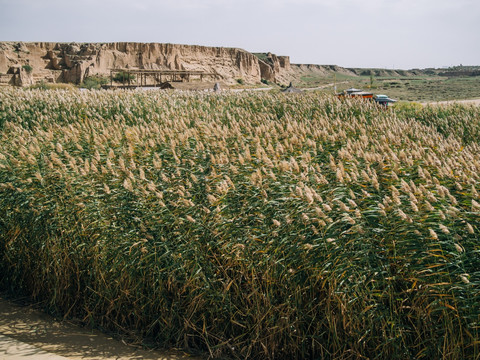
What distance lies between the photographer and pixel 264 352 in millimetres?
3848

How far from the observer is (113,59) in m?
65.9

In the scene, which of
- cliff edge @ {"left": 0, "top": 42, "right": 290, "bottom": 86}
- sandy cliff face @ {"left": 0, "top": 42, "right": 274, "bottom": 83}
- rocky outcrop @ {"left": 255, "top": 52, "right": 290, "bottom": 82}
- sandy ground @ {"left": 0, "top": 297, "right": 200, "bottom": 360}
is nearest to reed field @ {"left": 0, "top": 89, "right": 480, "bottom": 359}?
sandy ground @ {"left": 0, "top": 297, "right": 200, "bottom": 360}

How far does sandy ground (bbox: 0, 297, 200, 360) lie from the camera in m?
3.93

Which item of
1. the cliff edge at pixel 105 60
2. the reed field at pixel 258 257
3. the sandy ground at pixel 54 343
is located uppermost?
the cliff edge at pixel 105 60

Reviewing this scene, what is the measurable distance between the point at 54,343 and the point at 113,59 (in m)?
66.2

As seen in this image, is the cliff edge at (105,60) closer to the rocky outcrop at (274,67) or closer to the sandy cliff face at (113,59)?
the sandy cliff face at (113,59)

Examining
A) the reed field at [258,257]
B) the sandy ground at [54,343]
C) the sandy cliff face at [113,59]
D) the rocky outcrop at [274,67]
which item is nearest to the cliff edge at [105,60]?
the sandy cliff face at [113,59]

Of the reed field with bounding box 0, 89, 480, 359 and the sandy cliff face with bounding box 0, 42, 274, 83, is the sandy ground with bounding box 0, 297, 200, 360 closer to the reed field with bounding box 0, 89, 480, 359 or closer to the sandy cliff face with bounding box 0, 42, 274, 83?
the reed field with bounding box 0, 89, 480, 359

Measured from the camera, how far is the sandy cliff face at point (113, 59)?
190 ft

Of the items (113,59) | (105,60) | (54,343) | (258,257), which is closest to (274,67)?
(113,59)

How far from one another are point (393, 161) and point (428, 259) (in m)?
2.12

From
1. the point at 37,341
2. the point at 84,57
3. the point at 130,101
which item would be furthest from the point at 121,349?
the point at 84,57

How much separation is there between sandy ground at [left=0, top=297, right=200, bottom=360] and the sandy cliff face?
176 feet

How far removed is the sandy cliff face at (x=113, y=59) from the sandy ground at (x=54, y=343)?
53679 mm
